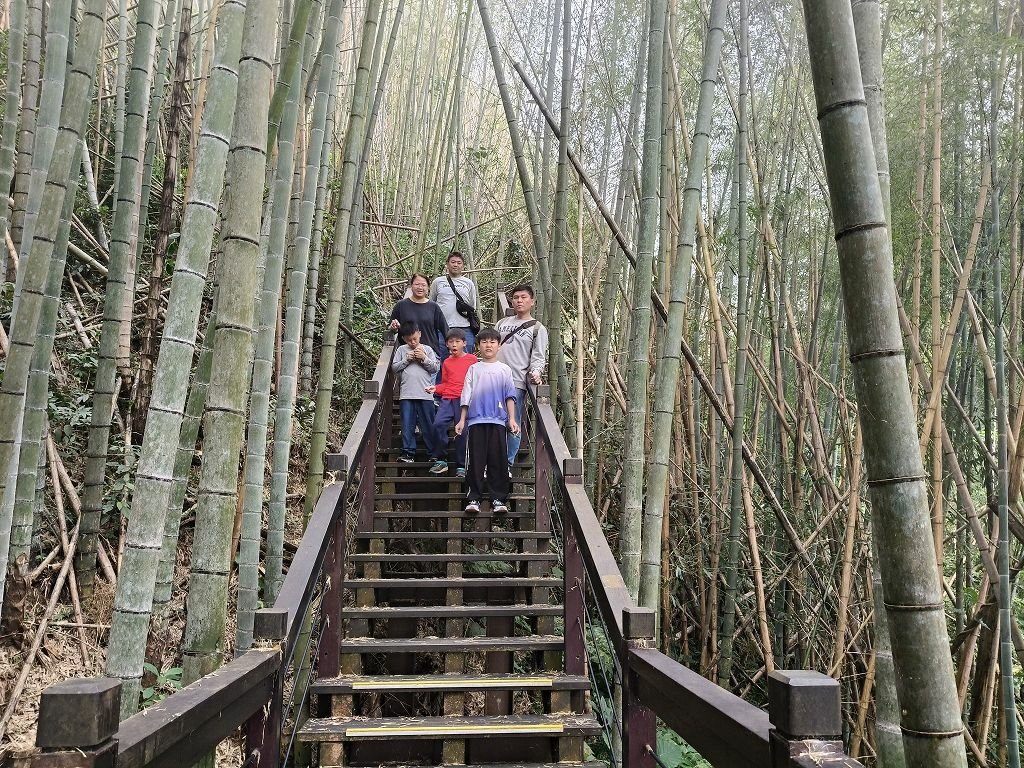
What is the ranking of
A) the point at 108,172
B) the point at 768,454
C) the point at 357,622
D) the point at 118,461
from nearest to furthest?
the point at 357,622 → the point at 118,461 → the point at 768,454 → the point at 108,172

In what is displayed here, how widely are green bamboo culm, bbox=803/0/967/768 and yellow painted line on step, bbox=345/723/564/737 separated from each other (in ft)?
6.18

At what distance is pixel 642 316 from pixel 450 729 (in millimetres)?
1663

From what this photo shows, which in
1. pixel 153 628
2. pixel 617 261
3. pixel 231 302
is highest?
pixel 617 261

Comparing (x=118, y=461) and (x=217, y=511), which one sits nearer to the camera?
(x=217, y=511)

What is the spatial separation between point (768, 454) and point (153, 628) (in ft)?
11.8

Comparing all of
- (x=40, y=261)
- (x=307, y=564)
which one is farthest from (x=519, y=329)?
(x=40, y=261)

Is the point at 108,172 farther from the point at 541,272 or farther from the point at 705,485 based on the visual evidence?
the point at 705,485

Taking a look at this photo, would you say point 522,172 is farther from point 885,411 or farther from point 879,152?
point 885,411

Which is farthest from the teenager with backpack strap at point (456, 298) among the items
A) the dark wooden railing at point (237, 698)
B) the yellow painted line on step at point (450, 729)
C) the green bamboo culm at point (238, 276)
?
the green bamboo culm at point (238, 276)

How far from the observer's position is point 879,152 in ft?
4.78

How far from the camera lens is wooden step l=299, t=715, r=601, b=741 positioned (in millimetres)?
2463

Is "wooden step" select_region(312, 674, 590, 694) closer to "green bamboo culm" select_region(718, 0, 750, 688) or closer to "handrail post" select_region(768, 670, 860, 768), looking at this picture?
"green bamboo culm" select_region(718, 0, 750, 688)

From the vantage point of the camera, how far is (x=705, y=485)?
5078 mm

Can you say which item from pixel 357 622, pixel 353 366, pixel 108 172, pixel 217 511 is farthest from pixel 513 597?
pixel 108 172
